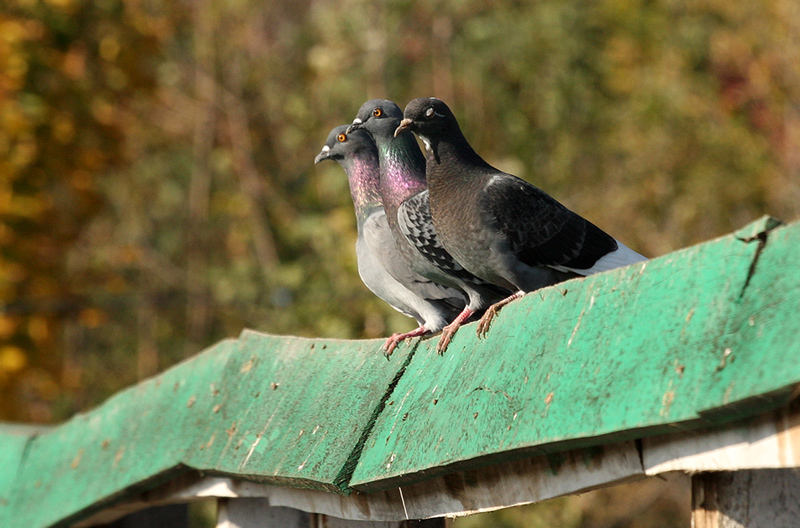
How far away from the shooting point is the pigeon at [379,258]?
400 cm

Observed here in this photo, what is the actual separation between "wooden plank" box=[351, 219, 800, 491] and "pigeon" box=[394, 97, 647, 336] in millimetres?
900

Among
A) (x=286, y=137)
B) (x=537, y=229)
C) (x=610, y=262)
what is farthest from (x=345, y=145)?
(x=286, y=137)

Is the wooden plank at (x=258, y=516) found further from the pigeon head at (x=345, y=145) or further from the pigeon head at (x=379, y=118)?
the pigeon head at (x=345, y=145)

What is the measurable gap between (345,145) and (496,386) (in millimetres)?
2797

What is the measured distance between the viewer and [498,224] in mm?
3121

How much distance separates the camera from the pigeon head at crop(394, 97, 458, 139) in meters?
3.24

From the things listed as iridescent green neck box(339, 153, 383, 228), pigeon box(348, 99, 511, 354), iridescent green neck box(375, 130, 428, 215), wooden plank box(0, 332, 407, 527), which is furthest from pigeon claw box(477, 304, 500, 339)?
iridescent green neck box(339, 153, 383, 228)

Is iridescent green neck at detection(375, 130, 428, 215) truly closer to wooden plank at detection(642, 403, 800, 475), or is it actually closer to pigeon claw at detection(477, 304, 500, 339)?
pigeon claw at detection(477, 304, 500, 339)

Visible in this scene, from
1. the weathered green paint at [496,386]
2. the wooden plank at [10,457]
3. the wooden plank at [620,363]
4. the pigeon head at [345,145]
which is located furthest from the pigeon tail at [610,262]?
the wooden plank at [10,457]

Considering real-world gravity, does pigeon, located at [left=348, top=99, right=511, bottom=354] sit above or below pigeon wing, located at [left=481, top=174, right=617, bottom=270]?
above

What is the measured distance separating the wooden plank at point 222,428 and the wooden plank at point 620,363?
0.26 m

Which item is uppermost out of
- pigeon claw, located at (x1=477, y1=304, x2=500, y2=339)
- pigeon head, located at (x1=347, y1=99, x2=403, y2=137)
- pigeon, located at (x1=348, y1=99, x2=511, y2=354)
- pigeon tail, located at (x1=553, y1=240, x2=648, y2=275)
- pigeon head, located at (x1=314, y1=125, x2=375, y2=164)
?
pigeon head, located at (x1=314, y1=125, x2=375, y2=164)

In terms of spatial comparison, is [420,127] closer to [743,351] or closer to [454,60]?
[743,351]

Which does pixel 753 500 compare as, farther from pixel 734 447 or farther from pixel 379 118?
pixel 379 118
